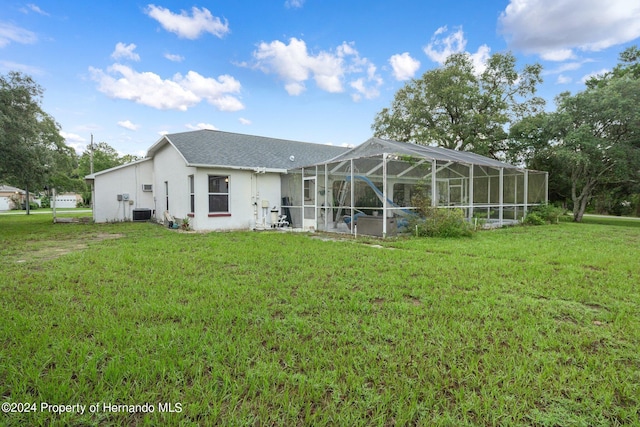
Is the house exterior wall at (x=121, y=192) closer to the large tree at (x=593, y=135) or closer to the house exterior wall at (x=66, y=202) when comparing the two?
the large tree at (x=593, y=135)

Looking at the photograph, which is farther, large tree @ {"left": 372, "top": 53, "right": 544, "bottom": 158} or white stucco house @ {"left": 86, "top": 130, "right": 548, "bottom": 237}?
large tree @ {"left": 372, "top": 53, "right": 544, "bottom": 158}

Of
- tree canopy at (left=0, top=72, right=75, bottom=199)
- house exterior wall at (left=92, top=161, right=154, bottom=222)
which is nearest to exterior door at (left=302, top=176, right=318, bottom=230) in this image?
house exterior wall at (left=92, top=161, right=154, bottom=222)

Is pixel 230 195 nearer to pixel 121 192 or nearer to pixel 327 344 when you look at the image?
pixel 121 192

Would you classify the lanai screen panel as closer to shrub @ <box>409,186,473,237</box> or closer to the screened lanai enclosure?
the screened lanai enclosure

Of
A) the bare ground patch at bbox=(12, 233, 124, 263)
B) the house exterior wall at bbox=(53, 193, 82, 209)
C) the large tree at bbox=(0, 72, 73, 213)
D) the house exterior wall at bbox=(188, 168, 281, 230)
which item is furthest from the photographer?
the house exterior wall at bbox=(53, 193, 82, 209)

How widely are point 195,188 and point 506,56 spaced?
2070 cm

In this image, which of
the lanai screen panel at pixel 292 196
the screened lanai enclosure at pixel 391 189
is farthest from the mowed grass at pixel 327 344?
the lanai screen panel at pixel 292 196

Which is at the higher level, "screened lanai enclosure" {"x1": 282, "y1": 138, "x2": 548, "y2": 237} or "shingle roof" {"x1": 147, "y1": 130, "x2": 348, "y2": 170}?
"shingle roof" {"x1": 147, "y1": 130, "x2": 348, "y2": 170}

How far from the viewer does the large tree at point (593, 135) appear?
13734mm

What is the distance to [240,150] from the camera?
13.5 metres

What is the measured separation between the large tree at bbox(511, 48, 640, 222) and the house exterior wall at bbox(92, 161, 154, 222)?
2049cm

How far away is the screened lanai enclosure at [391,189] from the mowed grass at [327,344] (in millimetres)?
4786

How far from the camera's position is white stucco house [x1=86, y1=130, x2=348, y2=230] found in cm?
1166

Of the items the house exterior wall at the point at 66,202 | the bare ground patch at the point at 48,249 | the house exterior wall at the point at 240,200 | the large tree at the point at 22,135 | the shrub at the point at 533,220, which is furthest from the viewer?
the house exterior wall at the point at 66,202
